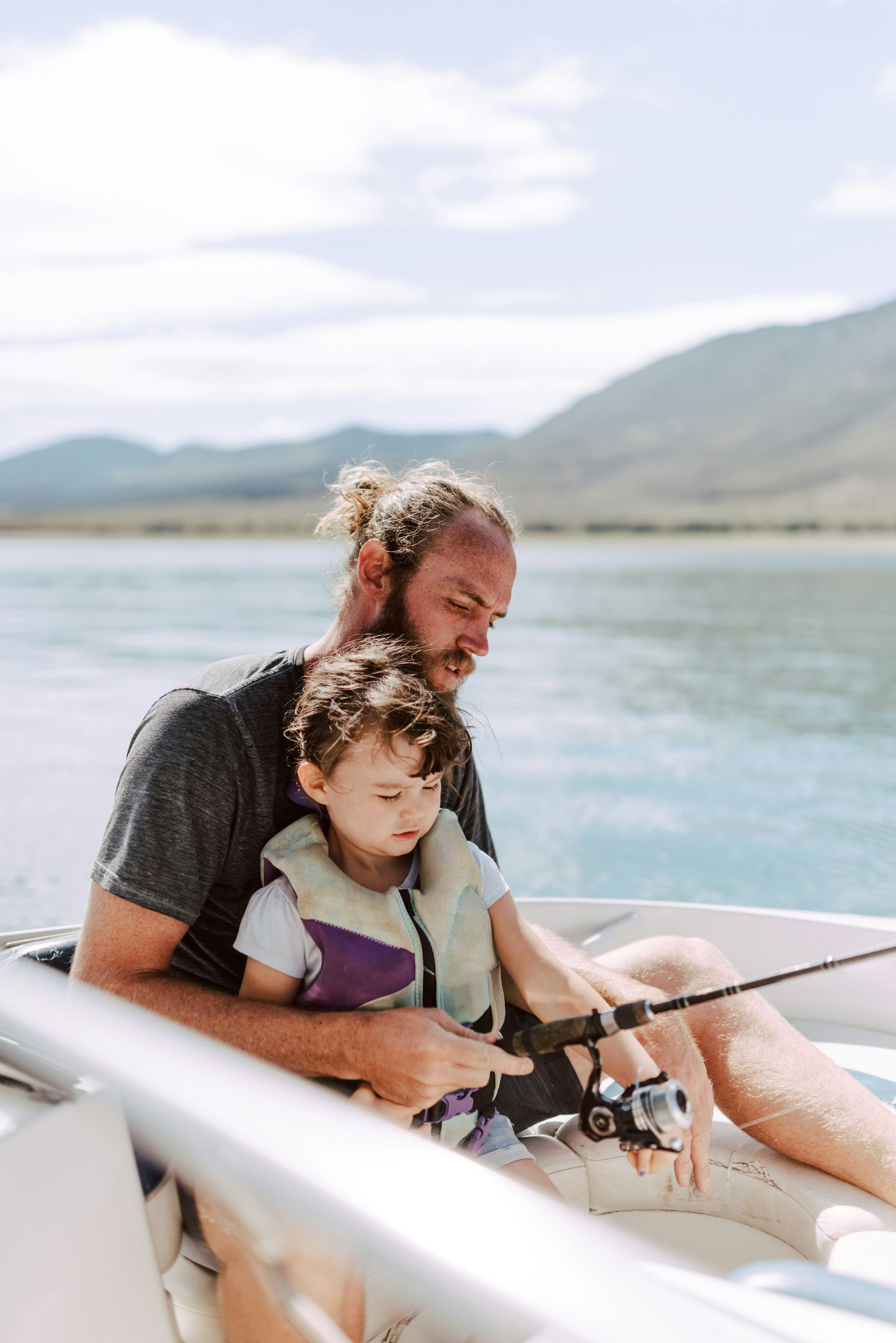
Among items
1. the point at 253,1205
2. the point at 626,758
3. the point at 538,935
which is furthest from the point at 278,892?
the point at 626,758

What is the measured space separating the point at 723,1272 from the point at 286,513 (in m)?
90.2

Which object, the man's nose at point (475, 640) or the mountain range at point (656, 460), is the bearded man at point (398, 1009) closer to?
the man's nose at point (475, 640)

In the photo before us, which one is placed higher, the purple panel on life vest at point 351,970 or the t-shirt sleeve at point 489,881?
the t-shirt sleeve at point 489,881

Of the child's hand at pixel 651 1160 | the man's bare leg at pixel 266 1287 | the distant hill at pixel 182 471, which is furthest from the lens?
the distant hill at pixel 182 471

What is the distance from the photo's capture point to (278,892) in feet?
4.21

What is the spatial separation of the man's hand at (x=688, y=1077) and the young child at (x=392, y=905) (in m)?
0.08

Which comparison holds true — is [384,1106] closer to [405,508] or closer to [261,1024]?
[261,1024]

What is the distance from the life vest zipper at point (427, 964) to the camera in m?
1.28

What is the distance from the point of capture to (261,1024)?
120cm

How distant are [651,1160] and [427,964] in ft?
1.03

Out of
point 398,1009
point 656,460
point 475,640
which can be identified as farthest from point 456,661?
point 656,460

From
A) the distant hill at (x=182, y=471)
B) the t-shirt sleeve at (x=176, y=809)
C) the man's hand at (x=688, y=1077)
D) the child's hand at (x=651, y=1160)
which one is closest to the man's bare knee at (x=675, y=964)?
the man's hand at (x=688, y=1077)

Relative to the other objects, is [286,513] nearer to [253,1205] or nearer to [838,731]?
[838,731]

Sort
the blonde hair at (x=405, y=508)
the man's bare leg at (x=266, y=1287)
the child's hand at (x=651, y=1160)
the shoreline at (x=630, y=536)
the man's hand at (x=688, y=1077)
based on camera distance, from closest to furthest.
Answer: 1. the man's bare leg at (x=266, y=1287)
2. the child's hand at (x=651, y=1160)
3. the man's hand at (x=688, y=1077)
4. the blonde hair at (x=405, y=508)
5. the shoreline at (x=630, y=536)
